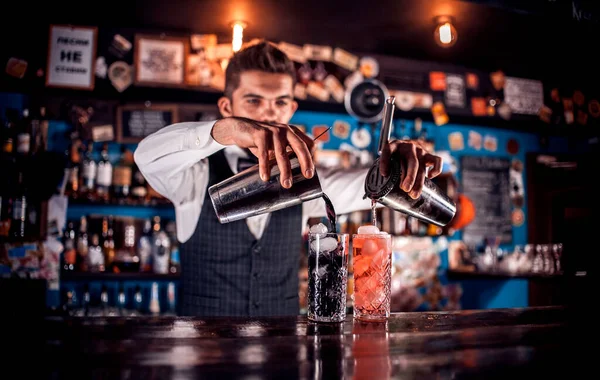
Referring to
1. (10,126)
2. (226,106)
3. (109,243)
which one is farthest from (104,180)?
(226,106)

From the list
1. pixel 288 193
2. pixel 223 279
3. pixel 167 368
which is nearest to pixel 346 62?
pixel 223 279

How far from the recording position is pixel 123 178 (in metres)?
3.47

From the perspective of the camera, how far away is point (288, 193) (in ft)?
3.88

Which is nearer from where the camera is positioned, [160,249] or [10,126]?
[10,126]

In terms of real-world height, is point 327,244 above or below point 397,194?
below

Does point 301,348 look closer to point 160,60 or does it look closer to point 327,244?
point 327,244

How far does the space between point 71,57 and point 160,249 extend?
1.49 metres

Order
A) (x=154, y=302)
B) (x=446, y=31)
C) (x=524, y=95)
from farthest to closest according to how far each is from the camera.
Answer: (x=524, y=95), (x=154, y=302), (x=446, y=31)

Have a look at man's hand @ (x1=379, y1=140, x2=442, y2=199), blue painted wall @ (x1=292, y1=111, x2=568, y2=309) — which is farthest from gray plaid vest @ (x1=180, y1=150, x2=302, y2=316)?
blue painted wall @ (x1=292, y1=111, x2=568, y2=309)

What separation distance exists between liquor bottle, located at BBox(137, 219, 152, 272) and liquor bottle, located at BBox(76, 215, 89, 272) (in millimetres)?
360

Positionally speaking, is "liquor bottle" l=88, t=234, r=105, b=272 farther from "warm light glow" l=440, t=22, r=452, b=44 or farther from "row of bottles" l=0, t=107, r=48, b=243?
"warm light glow" l=440, t=22, r=452, b=44

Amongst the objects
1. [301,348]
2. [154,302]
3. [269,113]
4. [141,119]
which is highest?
[141,119]

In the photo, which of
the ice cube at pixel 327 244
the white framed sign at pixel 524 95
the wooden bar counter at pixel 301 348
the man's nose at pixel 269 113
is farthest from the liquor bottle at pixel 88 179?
the white framed sign at pixel 524 95

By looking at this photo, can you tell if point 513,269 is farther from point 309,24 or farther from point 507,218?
point 309,24
